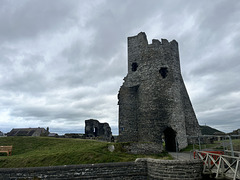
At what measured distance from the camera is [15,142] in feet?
66.1

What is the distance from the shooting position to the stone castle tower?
17.5 m

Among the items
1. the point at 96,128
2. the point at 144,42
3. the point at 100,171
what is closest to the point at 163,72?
the point at 144,42

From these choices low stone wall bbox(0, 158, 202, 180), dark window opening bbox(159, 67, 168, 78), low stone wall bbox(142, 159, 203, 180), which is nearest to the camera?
low stone wall bbox(142, 159, 203, 180)

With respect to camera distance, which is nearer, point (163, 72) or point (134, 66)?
point (163, 72)

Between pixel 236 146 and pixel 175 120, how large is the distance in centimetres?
519

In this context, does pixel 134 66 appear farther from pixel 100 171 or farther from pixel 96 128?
pixel 96 128

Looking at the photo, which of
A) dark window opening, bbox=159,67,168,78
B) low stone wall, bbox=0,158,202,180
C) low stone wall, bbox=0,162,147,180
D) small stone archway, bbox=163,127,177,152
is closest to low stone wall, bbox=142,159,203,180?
low stone wall, bbox=0,158,202,180

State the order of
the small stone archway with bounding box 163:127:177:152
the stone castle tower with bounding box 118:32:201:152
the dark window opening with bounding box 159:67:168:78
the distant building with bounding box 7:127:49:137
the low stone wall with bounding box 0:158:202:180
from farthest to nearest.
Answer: the distant building with bounding box 7:127:49:137
the dark window opening with bounding box 159:67:168:78
the small stone archway with bounding box 163:127:177:152
the stone castle tower with bounding box 118:32:201:152
the low stone wall with bounding box 0:158:202:180

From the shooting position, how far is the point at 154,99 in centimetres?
1806

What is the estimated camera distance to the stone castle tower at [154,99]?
17.5 meters

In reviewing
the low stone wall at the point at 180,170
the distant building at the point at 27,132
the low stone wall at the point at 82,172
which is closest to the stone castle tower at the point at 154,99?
the low stone wall at the point at 82,172

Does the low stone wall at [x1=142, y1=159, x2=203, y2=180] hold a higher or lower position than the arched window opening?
lower

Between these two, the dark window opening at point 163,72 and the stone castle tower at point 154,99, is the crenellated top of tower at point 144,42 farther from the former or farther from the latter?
the dark window opening at point 163,72

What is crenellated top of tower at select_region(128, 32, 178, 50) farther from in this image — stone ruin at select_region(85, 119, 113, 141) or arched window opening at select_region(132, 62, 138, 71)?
stone ruin at select_region(85, 119, 113, 141)
